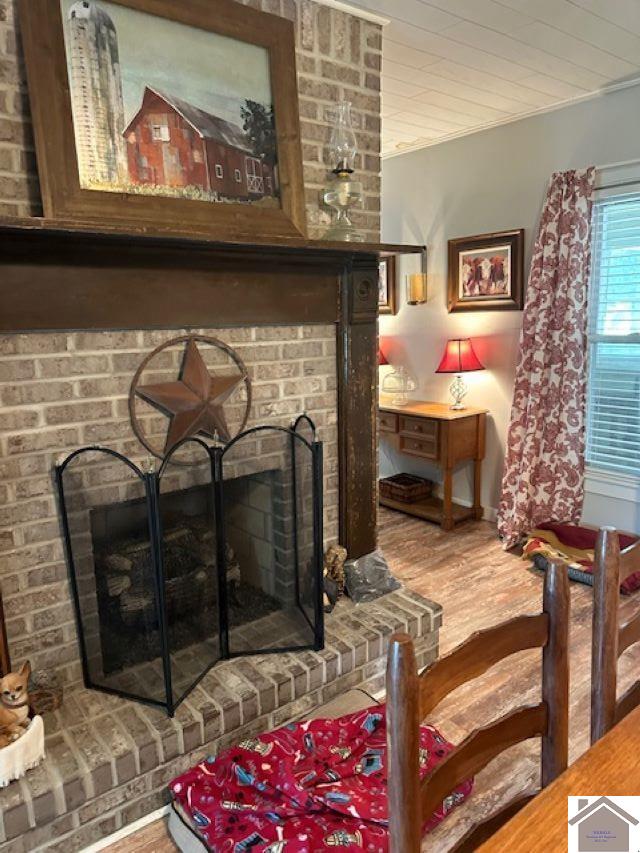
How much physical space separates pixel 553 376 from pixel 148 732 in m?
2.78

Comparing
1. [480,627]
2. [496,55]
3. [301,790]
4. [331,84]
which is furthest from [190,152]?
[480,627]

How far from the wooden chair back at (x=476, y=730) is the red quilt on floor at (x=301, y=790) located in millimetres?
585

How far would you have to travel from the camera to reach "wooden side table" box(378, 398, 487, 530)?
383 centimetres

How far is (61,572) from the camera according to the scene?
6.23ft

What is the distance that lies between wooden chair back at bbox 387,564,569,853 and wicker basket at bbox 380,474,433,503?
3.17 m

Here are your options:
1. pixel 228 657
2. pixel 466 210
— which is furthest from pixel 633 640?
pixel 466 210

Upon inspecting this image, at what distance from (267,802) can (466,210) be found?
3.47 meters

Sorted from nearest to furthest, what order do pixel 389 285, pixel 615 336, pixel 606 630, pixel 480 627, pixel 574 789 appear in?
pixel 574 789, pixel 606 630, pixel 480 627, pixel 615 336, pixel 389 285

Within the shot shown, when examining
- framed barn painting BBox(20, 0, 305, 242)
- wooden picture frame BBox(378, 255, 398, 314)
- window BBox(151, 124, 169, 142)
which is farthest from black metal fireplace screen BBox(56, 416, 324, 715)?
wooden picture frame BBox(378, 255, 398, 314)

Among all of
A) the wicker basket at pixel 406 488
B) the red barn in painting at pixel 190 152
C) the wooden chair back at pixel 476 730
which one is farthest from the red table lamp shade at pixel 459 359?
the wooden chair back at pixel 476 730

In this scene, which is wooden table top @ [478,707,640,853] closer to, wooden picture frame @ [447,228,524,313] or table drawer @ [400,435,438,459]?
table drawer @ [400,435,438,459]

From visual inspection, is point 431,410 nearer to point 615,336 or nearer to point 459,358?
point 459,358

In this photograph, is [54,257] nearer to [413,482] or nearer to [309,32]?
[309,32]

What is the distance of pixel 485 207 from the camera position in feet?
12.6
